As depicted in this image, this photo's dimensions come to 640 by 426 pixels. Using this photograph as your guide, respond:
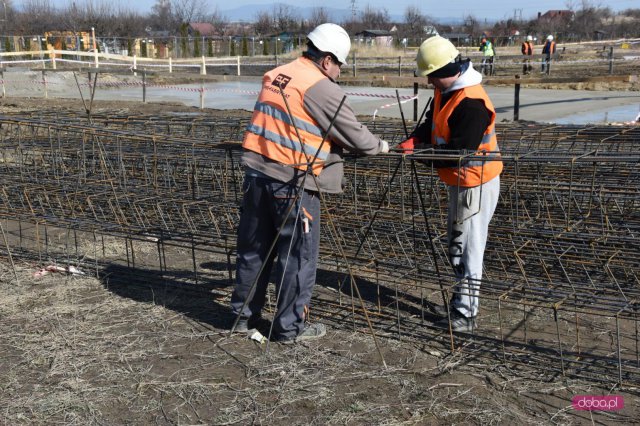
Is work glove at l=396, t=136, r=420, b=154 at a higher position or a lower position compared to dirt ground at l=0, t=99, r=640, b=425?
higher

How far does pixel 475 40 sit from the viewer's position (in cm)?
6200

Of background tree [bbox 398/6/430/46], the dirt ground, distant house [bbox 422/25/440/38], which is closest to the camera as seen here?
the dirt ground

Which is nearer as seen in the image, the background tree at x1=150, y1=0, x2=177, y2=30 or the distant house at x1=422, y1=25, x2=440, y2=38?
the distant house at x1=422, y1=25, x2=440, y2=38

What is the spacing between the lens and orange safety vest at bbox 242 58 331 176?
468 cm

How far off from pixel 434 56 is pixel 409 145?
2.20 ft

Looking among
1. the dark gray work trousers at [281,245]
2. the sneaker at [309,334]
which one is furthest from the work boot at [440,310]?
the dark gray work trousers at [281,245]

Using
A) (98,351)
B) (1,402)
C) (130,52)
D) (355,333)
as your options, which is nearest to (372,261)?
(355,333)

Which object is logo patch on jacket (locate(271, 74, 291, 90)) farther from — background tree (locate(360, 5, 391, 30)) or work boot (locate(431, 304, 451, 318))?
background tree (locate(360, 5, 391, 30))

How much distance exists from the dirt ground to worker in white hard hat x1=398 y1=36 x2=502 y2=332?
52 cm

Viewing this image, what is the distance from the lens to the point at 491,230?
6.06 metres

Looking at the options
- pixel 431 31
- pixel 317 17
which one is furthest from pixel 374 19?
pixel 431 31

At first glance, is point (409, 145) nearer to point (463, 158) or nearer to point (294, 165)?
point (463, 158)

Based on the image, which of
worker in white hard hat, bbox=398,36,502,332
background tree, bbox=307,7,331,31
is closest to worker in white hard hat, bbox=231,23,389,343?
worker in white hard hat, bbox=398,36,502,332

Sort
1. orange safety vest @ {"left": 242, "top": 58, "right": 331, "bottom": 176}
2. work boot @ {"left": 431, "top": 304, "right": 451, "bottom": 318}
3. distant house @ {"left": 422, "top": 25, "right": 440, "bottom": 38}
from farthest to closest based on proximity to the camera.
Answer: distant house @ {"left": 422, "top": 25, "right": 440, "bottom": 38}, work boot @ {"left": 431, "top": 304, "right": 451, "bottom": 318}, orange safety vest @ {"left": 242, "top": 58, "right": 331, "bottom": 176}
